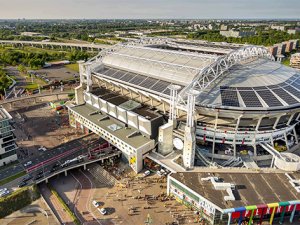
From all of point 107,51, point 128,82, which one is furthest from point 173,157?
point 107,51

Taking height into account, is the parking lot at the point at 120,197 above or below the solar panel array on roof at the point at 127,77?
below

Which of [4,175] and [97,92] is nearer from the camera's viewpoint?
[4,175]

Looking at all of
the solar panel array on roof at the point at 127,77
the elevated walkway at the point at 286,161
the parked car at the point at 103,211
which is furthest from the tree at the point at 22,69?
the elevated walkway at the point at 286,161

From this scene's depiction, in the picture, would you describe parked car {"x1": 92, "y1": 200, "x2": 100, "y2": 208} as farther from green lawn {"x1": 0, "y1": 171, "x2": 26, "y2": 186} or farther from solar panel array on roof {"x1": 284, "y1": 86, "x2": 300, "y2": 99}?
solar panel array on roof {"x1": 284, "y1": 86, "x2": 300, "y2": 99}

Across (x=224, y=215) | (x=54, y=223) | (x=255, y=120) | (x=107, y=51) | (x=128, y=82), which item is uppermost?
(x=107, y=51)

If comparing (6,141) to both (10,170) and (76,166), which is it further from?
(76,166)

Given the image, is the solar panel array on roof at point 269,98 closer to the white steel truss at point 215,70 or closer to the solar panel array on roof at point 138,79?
the white steel truss at point 215,70

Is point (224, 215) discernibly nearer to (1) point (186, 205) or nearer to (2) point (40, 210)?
(1) point (186, 205)

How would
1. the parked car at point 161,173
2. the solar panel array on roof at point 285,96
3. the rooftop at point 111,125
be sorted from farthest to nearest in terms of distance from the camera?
1. the rooftop at point 111,125
2. the parked car at point 161,173
3. the solar panel array on roof at point 285,96
